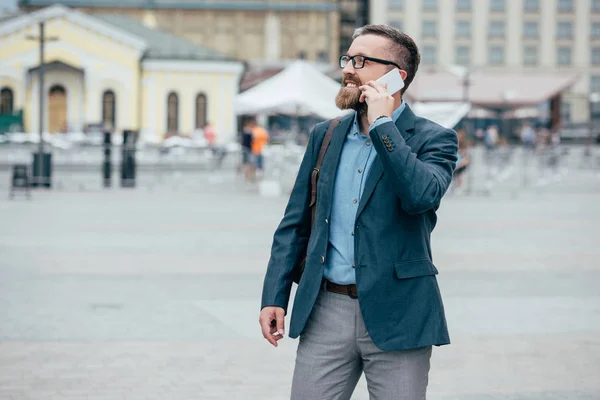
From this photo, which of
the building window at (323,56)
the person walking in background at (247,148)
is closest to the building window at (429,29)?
the building window at (323,56)

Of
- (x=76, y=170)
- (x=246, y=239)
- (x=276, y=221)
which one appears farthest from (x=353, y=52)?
(x=76, y=170)

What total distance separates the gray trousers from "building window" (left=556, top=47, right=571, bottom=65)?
319ft

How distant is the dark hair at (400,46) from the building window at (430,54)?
9390 centimetres

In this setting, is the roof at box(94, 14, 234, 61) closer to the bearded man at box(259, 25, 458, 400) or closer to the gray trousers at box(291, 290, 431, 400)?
the bearded man at box(259, 25, 458, 400)

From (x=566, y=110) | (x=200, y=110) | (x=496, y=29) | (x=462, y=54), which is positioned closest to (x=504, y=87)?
(x=462, y=54)

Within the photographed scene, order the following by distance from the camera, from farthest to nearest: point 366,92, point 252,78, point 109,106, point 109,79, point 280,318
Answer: point 252,78, point 109,106, point 109,79, point 280,318, point 366,92

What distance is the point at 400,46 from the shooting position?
3.71 m

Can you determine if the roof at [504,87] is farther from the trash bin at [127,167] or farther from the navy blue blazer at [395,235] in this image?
the navy blue blazer at [395,235]

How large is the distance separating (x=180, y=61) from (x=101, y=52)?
410 centimetres

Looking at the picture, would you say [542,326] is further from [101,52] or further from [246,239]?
[101,52]

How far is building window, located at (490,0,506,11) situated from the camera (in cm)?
9669

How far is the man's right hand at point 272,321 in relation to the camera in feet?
12.5

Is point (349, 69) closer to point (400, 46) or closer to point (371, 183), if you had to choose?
point (400, 46)

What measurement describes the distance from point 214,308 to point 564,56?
93.0 metres
